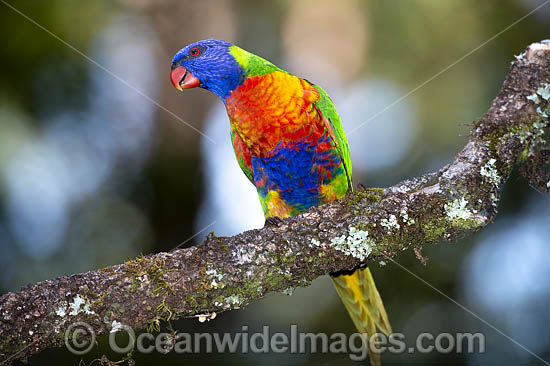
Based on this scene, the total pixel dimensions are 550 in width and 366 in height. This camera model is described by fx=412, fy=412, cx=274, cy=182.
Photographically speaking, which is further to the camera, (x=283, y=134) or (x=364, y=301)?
(x=364, y=301)

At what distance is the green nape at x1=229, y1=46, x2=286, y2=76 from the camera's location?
137 inches

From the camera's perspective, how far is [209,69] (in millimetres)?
3635

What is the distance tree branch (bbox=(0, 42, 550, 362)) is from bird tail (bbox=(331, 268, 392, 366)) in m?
1.21

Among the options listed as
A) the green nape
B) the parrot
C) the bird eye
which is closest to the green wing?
the parrot

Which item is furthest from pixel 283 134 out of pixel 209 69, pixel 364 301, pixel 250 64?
pixel 364 301

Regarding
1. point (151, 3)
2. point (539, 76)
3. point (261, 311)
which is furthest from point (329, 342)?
point (151, 3)

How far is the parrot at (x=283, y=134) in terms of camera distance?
3.41 meters

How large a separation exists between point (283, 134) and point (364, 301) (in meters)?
1.65

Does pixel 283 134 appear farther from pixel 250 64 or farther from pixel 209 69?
pixel 209 69

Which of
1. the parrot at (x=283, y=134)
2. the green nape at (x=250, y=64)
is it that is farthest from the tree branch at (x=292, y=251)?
the green nape at (x=250, y=64)

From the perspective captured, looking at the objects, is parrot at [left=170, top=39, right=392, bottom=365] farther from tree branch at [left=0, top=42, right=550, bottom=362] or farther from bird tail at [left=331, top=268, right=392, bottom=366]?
tree branch at [left=0, top=42, right=550, bottom=362]

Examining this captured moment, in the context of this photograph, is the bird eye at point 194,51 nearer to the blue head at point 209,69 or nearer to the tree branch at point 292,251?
the blue head at point 209,69

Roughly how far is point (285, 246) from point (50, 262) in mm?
4245

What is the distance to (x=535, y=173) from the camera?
3119 millimetres
